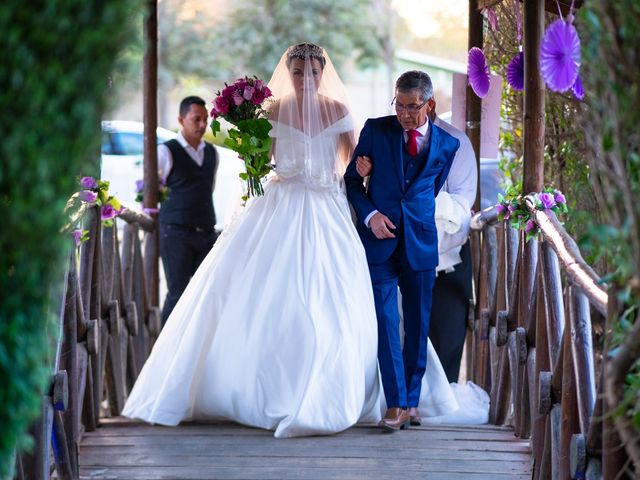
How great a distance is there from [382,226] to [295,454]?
1175 millimetres

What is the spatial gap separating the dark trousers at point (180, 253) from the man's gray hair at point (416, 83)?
3480 mm

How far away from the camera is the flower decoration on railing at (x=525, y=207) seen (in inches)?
206

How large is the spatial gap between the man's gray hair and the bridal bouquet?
82cm

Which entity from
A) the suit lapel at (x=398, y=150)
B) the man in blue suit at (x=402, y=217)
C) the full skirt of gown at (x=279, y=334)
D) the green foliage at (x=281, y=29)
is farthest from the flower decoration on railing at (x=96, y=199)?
the green foliage at (x=281, y=29)

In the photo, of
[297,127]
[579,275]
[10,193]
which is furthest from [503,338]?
[10,193]

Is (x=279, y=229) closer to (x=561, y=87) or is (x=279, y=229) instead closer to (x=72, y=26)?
(x=561, y=87)

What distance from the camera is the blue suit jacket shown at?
535 centimetres

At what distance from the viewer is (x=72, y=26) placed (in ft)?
7.98

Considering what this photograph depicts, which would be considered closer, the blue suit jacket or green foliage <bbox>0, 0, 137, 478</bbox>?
green foliage <bbox>0, 0, 137, 478</bbox>

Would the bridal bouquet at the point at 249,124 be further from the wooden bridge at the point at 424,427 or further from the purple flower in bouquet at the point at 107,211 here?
the wooden bridge at the point at 424,427

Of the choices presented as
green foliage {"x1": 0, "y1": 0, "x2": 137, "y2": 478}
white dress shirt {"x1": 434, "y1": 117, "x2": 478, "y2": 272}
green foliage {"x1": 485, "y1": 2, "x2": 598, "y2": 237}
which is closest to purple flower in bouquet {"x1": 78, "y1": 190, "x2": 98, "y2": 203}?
white dress shirt {"x1": 434, "y1": 117, "x2": 478, "y2": 272}

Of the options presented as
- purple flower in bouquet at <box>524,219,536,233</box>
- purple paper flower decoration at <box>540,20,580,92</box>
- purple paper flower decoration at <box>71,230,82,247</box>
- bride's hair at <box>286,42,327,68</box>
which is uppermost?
bride's hair at <box>286,42,327,68</box>

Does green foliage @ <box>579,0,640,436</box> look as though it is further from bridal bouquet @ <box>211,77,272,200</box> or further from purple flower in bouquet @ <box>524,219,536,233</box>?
bridal bouquet @ <box>211,77,272,200</box>

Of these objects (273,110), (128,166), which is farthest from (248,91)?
(128,166)
